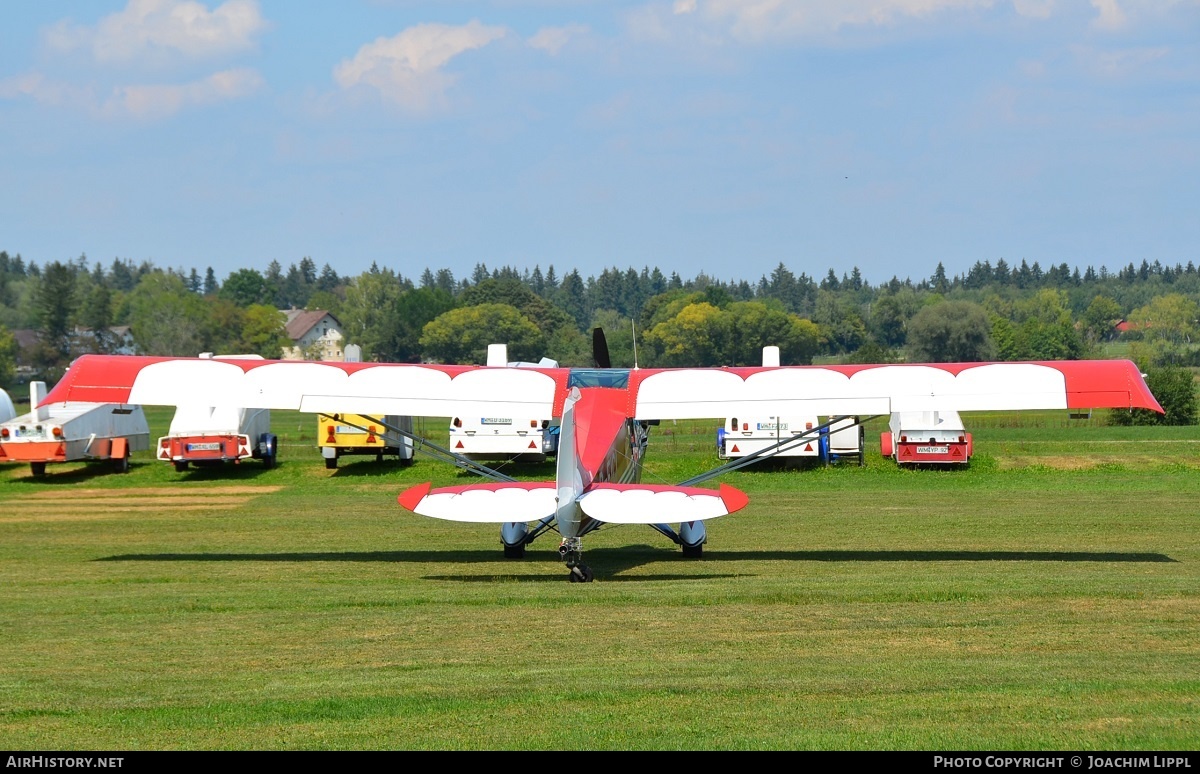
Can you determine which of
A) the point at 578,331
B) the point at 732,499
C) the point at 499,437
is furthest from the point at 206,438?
the point at 578,331

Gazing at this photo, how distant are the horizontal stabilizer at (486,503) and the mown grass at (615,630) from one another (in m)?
0.72

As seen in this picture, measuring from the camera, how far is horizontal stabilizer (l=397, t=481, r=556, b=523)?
442 inches

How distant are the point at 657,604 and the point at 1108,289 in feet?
564

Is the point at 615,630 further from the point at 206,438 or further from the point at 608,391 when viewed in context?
the point at 206,438

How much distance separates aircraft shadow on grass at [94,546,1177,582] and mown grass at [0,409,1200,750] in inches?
3.1

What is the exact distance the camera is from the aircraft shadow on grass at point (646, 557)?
13.6 m

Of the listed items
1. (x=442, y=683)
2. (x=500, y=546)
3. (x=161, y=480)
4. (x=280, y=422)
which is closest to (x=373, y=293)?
(x=280, y=422)

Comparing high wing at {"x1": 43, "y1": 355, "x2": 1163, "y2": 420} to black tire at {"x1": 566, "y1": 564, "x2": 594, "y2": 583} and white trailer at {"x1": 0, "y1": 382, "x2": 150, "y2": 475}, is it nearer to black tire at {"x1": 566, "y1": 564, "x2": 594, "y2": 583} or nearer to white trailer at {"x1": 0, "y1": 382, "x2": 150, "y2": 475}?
black tire at {"x1": 566, "y1": 564, "x2": 594, "y2": 583}

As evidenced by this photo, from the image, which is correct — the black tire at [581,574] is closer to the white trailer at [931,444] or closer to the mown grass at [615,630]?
the mown grass at [615,630]

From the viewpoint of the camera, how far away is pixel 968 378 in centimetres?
1344

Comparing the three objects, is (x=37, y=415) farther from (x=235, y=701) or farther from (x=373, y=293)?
(x=373, y=293)

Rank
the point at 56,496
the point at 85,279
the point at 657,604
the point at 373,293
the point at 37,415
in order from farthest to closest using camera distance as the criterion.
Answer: the point at 85,279 → the point at 373,293 → the point at 37,415 → the point at 56,496 → the point at 657,604

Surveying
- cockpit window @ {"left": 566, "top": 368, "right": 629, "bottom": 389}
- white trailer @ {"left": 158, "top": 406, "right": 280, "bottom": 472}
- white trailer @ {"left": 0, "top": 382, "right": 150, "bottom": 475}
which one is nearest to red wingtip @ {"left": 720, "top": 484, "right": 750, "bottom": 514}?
cockpit window @ {"left": 566, "top": 368, "right": 629, "bottom": 389}
